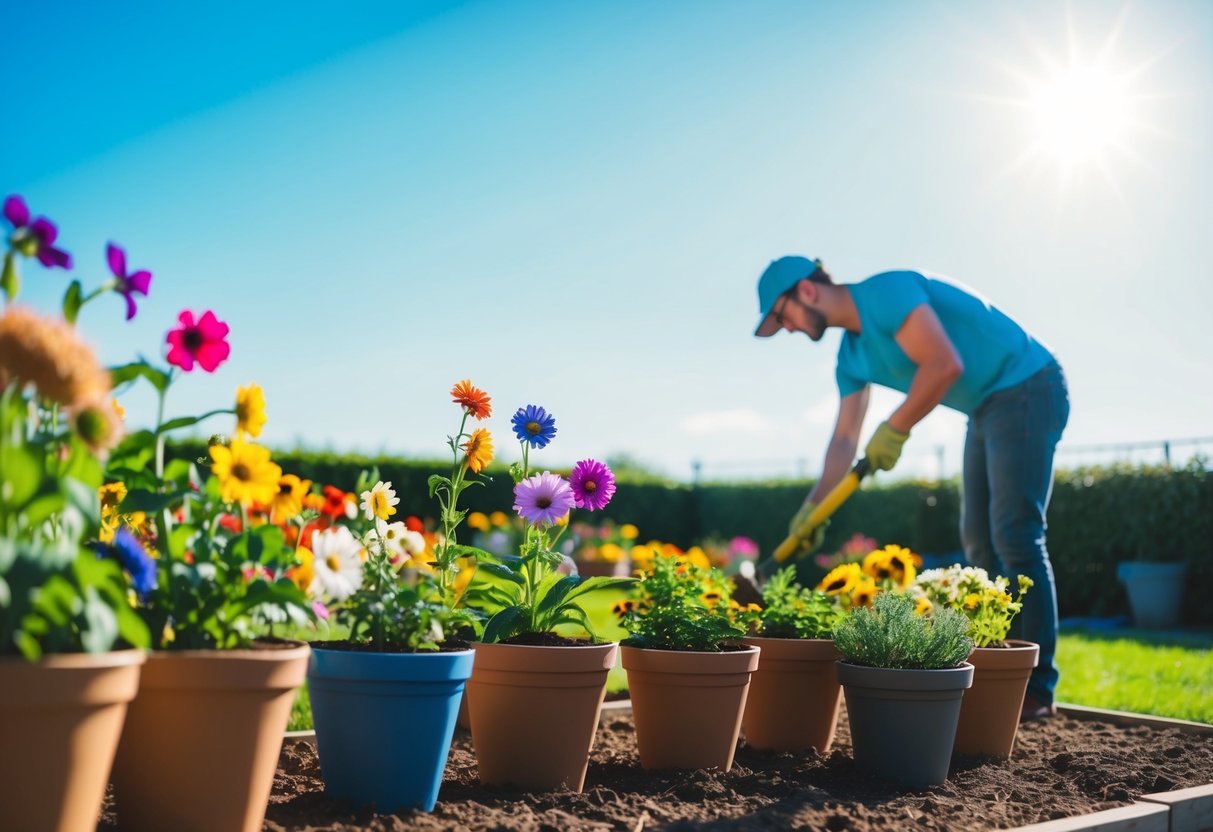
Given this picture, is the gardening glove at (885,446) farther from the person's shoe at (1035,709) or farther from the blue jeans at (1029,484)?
the person's shoe at (1035,709)

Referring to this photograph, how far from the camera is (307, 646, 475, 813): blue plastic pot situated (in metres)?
1.76

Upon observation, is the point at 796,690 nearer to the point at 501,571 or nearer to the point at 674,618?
the point at 674,618

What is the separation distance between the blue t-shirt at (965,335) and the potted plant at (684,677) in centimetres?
124

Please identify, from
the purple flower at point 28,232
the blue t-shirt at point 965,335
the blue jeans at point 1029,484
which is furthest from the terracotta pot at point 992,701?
the purple flower at point 28,232

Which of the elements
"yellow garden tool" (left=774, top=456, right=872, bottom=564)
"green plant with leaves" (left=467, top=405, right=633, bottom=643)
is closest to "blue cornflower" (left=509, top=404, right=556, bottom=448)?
"green plant with leaves" (left=467, top=405, right=633, bottom=643)

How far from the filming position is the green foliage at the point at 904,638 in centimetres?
242

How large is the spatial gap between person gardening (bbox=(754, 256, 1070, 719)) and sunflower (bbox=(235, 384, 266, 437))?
2102 millimetres

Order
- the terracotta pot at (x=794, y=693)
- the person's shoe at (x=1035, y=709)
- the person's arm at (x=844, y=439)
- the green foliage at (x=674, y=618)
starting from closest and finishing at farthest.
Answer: the green foliage at (x=674, y=618)
the terracotta pot at (x=794, y=693)
the person's shoe at (x=1035, y=709)
the person's arm at (x=844, y=439)

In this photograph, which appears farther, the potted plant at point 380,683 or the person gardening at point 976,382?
A: the person gardening at point 976,382

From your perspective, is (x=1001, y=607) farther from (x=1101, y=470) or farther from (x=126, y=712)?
(x=1101, y=470)

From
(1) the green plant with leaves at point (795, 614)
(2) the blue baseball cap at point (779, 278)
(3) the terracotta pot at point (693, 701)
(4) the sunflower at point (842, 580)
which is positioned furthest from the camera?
(2) the blue baseball cap at point (779, 278)

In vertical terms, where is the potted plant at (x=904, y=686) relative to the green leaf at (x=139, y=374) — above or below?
below

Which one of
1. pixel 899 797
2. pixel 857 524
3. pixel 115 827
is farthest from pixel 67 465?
pixel 857 524

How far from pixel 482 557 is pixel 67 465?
102cm
